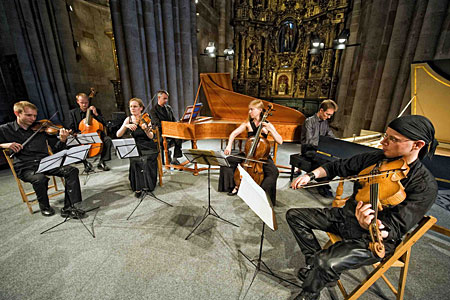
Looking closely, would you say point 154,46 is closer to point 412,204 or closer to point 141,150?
point 141,150

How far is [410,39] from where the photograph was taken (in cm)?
450

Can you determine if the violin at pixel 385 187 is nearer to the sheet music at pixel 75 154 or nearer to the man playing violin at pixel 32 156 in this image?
the sheet music at pixel 75 154

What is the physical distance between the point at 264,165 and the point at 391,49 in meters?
5.09

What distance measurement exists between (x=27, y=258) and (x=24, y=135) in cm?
164

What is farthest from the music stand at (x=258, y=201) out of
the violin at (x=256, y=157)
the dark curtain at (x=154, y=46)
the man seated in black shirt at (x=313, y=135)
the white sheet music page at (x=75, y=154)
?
the dark curtain at (x=154, y=46)

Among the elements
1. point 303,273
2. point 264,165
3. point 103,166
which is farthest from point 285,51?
point 303,273

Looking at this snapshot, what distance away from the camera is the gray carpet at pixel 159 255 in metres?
1.74

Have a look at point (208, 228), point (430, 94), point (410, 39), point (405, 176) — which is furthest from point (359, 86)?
point (208, 228)

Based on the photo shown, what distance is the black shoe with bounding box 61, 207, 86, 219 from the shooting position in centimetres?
272

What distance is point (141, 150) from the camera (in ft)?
11.1

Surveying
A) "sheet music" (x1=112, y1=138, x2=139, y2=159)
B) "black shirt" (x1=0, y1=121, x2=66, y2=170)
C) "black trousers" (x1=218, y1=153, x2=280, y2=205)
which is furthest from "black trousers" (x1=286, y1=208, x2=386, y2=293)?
"black shirt" (x1=0, y1=121, x2=66, y2=170)

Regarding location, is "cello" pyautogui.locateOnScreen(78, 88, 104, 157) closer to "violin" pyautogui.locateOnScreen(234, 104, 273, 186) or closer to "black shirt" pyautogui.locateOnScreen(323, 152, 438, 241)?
"violin" pyautogui.locateOnScreen(234, 104, 273, 186)

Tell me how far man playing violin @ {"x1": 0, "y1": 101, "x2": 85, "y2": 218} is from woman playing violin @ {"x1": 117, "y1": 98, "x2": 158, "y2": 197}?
779mm

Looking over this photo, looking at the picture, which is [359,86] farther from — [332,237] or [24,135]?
[24,135]
